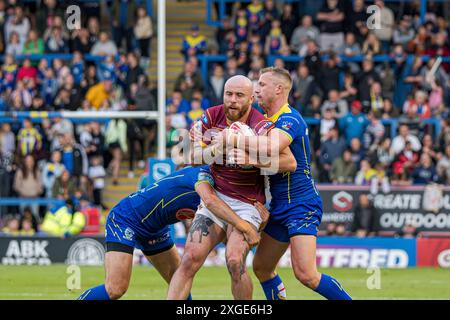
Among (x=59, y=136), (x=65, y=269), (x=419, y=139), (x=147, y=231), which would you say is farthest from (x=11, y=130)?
(x=147, y=231)

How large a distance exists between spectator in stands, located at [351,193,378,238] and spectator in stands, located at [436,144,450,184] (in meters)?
1.90

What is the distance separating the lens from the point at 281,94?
35.7 feet

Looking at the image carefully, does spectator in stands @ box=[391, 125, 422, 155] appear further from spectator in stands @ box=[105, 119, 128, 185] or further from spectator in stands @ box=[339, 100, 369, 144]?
spectator in stands @ box=[105, 119, 128, 185]

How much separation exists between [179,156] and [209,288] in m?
2.76

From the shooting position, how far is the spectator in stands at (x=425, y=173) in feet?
75.5

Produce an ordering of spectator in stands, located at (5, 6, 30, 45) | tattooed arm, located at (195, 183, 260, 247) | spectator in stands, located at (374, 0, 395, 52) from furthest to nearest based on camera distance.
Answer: spectator in stands, located at (5, 6, 30, 45) → spectator in stands, located at (374, 0, 395, 52) → tattooed arm, located at (195, 183, 260, 247)

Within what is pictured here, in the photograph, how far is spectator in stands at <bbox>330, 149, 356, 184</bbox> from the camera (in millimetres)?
22969

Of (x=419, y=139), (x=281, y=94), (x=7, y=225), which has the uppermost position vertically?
(x=281, y=94)

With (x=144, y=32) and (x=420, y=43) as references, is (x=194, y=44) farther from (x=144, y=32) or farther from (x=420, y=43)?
(x=420, y=43)

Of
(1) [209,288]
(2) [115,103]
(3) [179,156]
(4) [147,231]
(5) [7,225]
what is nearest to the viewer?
(4) [147,231]

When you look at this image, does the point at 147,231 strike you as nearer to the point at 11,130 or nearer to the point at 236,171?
the point at 236,171

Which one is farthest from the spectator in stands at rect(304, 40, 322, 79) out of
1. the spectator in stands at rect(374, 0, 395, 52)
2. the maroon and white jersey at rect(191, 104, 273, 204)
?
the maroon and white jersey at rect(191, 104, 273, 204)

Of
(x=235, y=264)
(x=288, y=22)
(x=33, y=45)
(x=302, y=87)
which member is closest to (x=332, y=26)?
(x=288, y=22)

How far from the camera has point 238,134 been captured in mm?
10039
